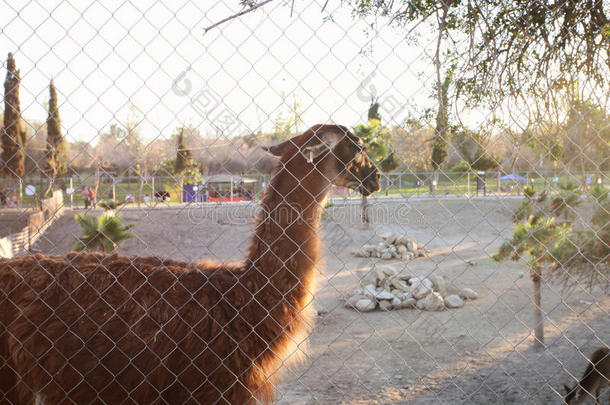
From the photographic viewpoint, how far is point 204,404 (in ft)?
9.02

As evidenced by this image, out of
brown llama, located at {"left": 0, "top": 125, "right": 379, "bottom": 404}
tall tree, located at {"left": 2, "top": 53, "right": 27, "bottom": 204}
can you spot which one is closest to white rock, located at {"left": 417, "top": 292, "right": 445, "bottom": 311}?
brown llama, located at {"left": 0, "top": 125, "right": 379, "bottom": 404}

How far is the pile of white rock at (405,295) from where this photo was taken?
9.24 m

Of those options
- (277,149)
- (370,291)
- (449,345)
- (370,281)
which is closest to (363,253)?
(370,281)

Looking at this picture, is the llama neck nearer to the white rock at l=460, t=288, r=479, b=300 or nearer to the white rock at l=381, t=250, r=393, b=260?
the white rock at l=460, t=288, r=479, b=300

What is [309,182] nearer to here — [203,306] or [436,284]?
[203,306]

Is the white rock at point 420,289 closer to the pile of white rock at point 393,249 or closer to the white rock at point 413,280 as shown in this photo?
the white rock at point 413,280

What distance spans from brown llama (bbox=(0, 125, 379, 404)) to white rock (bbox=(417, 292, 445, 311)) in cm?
666

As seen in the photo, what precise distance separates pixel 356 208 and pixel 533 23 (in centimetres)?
1683

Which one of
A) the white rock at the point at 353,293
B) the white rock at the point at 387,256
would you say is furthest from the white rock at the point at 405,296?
the white rock at the point at 387,256

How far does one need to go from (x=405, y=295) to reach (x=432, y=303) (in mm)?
665

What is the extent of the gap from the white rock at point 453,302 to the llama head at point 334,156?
22.5ft

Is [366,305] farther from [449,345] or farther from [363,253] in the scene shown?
[363,253]

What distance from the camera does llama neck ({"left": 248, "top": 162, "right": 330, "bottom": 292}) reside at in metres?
2.92

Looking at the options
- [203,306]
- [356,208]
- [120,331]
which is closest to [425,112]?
[203,306]
